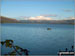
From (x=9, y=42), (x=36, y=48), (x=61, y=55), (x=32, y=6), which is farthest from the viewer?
(x=36, y=48)

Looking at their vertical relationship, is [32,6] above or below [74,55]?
above

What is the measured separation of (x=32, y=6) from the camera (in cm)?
259

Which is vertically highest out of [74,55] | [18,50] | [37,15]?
[37,15]

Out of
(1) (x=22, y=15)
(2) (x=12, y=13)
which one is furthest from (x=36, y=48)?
(2) (x=12, y=13)

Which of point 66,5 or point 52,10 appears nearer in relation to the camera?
point 66,5

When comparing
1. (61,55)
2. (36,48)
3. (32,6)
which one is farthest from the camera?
(36,48)

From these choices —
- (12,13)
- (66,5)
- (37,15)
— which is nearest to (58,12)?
(66,5)

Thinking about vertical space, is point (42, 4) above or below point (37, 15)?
above

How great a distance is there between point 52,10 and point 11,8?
1.14m

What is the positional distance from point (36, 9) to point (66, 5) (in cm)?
75

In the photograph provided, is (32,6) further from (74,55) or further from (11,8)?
(74,55)

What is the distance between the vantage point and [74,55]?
4.18ft

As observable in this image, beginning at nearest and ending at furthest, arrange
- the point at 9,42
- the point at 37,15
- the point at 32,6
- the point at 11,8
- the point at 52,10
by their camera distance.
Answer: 1. the point at 9,42
2. the point at 32,6
3. the point at 37,15
4. the point at 11,8
5. the point at 52,10

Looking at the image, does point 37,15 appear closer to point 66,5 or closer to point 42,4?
point 42,4
